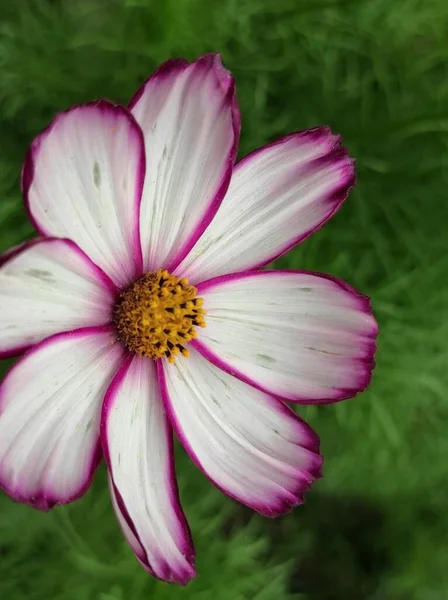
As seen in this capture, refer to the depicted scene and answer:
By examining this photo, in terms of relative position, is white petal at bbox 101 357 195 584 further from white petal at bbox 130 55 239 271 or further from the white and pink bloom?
white petal at bbox 130 55 239 271

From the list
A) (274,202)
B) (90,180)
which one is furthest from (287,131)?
(90,180)

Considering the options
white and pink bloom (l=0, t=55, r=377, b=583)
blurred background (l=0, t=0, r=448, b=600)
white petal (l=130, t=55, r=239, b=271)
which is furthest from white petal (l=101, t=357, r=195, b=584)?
blurred background (l=0, t=0, r=448, b=600)

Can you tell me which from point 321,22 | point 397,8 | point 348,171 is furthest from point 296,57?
point 348,171

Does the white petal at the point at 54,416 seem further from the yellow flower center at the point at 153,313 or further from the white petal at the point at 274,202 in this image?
the white petal at the point at 274,202

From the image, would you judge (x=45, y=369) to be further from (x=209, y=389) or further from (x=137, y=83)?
(x=137, y=83)

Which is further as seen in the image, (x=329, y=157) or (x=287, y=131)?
(x=287, y=131)

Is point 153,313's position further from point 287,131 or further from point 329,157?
point 287,131
